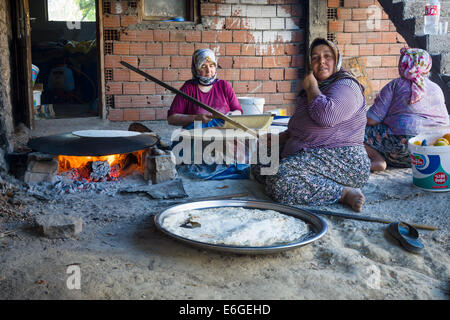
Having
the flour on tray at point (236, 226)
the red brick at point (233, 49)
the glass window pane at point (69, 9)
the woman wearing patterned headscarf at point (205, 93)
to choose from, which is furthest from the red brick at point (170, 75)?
the glass window pane at point (69, 9)

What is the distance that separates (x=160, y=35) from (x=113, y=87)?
0.93m

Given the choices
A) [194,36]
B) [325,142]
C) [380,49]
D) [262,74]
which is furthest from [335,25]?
[325,142]

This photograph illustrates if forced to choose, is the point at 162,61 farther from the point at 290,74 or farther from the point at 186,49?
the point at 290,74

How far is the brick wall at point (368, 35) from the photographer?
649 cm

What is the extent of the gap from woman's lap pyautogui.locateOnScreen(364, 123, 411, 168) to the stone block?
282 cm

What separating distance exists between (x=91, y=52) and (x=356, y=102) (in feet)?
24.5

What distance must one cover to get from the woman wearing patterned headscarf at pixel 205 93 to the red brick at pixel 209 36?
2.06 metres

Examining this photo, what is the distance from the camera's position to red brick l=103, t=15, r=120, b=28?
18.8 feet

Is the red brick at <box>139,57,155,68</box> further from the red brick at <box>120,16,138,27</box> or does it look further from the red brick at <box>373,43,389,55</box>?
the red brick at <box>373,43,389,55</box>

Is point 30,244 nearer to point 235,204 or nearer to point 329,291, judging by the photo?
point 235,204

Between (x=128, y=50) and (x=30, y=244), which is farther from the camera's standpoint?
(x=128, y=50)

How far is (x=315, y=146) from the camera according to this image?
3.21 m
